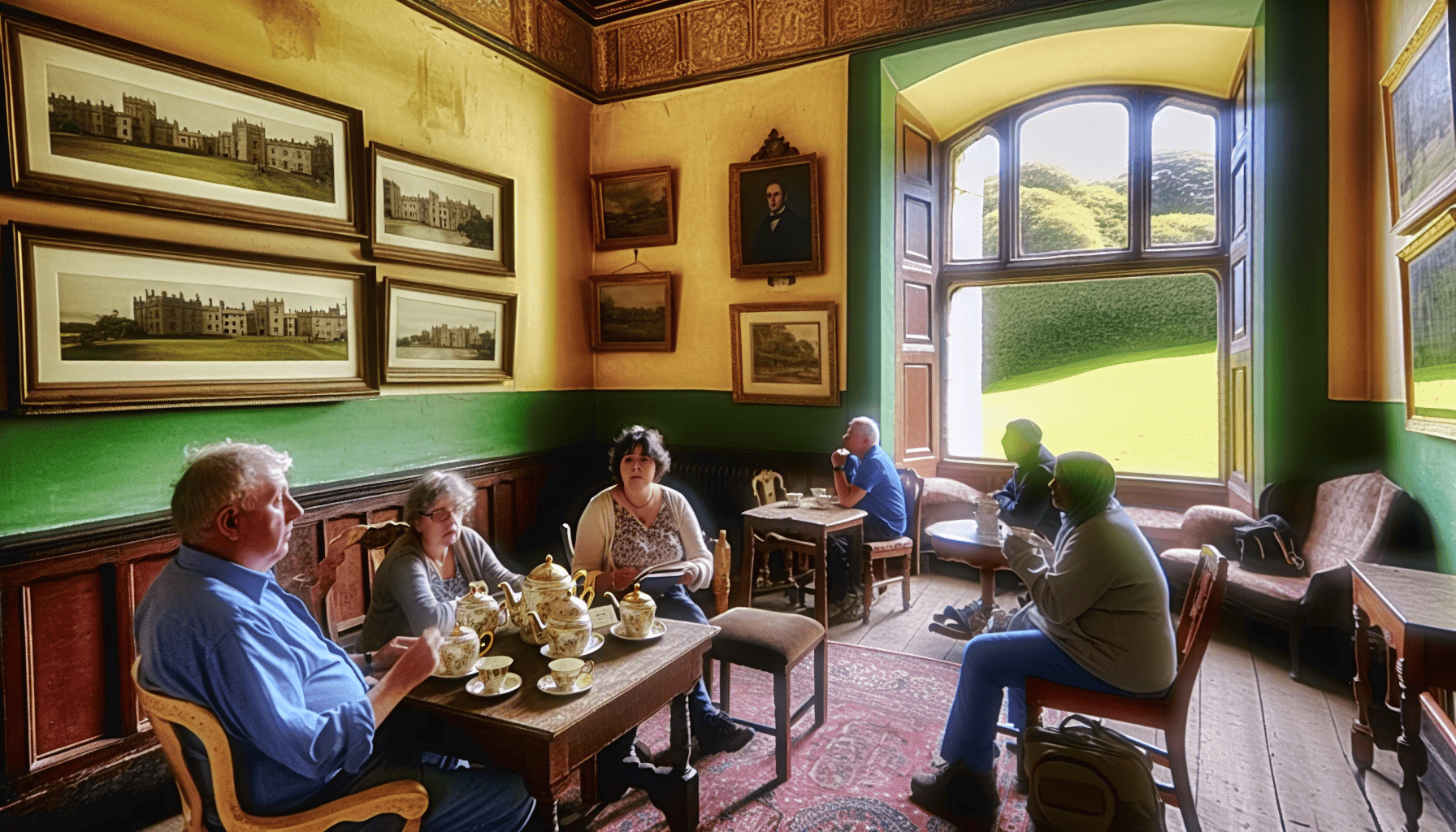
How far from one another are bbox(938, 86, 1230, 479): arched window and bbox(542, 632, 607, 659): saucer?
501cm

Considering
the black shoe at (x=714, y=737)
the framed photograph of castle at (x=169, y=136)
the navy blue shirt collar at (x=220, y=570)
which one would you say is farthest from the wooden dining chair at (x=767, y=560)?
the navy blue shirt collar at (x=220, y=570)

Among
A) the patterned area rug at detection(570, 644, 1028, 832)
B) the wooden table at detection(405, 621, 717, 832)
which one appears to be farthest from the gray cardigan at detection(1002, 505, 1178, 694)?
the wooden table at detection(405, 621, 717, 832)

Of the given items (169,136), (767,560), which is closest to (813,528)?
(767,560)

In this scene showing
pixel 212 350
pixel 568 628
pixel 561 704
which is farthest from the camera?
pixel 212 350

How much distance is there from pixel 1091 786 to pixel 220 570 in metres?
2.53

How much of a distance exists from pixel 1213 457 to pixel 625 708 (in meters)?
5.65

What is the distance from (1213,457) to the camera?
5863 mm

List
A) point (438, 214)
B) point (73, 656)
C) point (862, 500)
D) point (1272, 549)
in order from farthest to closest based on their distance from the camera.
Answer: point (862, 500) → point (438, 214) → point (1272, 549) → point (73, 656)

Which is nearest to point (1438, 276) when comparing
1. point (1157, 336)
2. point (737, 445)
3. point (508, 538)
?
point (1157, 336)

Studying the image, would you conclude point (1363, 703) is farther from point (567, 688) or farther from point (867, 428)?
point (567, 688)

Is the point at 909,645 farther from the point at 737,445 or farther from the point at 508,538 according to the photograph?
the point at 508,538

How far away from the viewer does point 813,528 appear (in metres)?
4.54

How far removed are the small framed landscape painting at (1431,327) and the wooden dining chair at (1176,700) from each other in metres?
1.51

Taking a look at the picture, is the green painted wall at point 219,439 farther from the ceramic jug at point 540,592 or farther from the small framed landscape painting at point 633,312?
the ceramic jug at point 540,592
